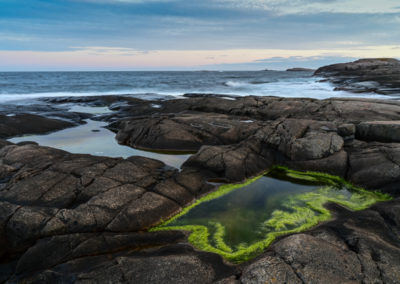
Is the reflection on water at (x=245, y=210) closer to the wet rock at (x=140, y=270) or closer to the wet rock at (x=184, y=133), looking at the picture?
the wet rock at (x=140, y=270)

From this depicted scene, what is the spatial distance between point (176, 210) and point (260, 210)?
269 cm

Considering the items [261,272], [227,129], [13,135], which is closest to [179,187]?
[261,272]

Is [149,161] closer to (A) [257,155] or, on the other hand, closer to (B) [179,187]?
(B) [179,187]

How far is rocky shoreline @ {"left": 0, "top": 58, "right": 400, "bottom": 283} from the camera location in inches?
206

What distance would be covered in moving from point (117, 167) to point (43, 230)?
3284 millimetres

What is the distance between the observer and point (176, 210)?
846 cm

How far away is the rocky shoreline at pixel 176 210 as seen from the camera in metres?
5.24

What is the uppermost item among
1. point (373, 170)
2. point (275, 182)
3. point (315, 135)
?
point (315, 135)

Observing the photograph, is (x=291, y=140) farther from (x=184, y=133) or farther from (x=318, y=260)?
(x=318, y=260)

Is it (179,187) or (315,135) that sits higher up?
(315,135)

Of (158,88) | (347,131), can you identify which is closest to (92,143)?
(347,131)

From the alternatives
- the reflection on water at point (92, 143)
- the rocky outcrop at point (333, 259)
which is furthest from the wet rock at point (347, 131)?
the reflection on water at point (92, 143)

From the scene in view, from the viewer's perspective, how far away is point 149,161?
438 inches

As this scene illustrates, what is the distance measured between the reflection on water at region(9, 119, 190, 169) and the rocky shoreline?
3.95 ft
